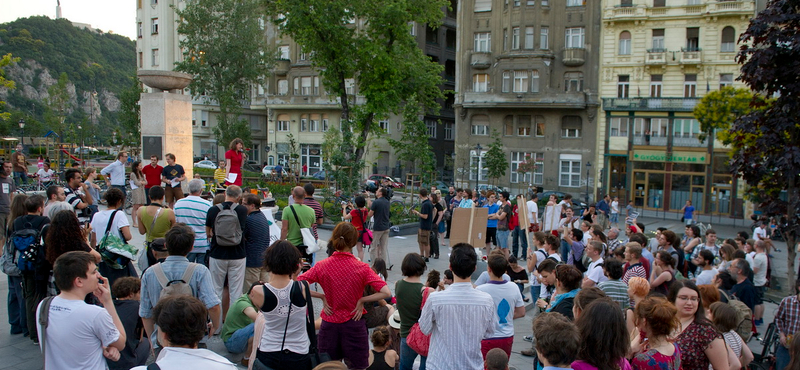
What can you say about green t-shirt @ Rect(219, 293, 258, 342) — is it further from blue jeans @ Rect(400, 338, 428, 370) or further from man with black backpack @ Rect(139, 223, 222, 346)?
blue jeans @ Rect(400, 338, 428, 370)

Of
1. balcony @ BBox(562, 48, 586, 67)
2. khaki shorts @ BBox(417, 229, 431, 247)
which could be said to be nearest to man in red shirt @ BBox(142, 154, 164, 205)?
khaki shorts @ BBox(417, 229, 431, 247)

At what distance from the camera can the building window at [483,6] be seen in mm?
41716

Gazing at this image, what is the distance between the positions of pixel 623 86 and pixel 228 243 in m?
37.1

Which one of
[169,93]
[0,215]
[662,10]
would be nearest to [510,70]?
[662,10]

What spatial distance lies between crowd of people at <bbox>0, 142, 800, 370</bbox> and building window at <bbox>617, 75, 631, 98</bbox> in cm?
3267

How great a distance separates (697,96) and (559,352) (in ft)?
126

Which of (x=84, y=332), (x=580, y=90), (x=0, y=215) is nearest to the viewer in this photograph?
(x=84, y=332)

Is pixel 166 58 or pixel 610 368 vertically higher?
pixel 166 58

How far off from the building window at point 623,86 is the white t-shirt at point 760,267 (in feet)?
100

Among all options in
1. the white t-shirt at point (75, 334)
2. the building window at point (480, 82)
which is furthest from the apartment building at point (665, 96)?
the white t-shirt at point (75, 334)

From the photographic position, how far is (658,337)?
410cm

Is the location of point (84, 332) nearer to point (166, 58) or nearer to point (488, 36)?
point (488, 36)

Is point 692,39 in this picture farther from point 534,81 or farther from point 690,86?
point 534,81

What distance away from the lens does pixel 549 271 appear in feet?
21.8
